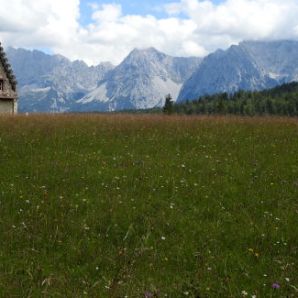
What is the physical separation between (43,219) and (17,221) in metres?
0.69

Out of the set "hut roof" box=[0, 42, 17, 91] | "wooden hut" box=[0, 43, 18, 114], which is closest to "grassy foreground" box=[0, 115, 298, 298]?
"wooden hut" box=[0, 43, 18, 114]

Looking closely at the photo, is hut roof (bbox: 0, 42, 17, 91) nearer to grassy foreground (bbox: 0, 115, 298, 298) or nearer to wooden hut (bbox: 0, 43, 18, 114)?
wooden hut (bbox: 0, 43, 18, 114)

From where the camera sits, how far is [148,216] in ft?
41.9

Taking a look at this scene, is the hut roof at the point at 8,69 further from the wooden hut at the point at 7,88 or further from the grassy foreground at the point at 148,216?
the grassy foreground at the point at 148,216

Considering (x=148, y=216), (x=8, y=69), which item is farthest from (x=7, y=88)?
(x=148, y=216)

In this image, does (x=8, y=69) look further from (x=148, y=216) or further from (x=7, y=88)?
(x=148, y=216)

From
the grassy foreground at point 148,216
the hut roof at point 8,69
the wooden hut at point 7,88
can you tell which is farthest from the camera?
the wooden hut at point 7,88

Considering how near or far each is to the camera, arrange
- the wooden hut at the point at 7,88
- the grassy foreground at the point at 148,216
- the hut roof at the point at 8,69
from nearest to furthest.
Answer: the grassy foreground at the point at 148,216, the hut roof at the point at 8,69, the wooden hut at the point at 7,88

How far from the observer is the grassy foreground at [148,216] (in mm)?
9477

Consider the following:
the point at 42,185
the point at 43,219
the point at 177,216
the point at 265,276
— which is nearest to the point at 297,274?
the point at 265,276

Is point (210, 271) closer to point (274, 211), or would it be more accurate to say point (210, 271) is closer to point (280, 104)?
point (274, 211)

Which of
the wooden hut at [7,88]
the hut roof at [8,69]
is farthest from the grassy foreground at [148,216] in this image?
the hut roof at [8,69]

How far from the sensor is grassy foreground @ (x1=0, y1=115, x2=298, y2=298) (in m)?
9.48

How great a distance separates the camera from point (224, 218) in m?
12.7
